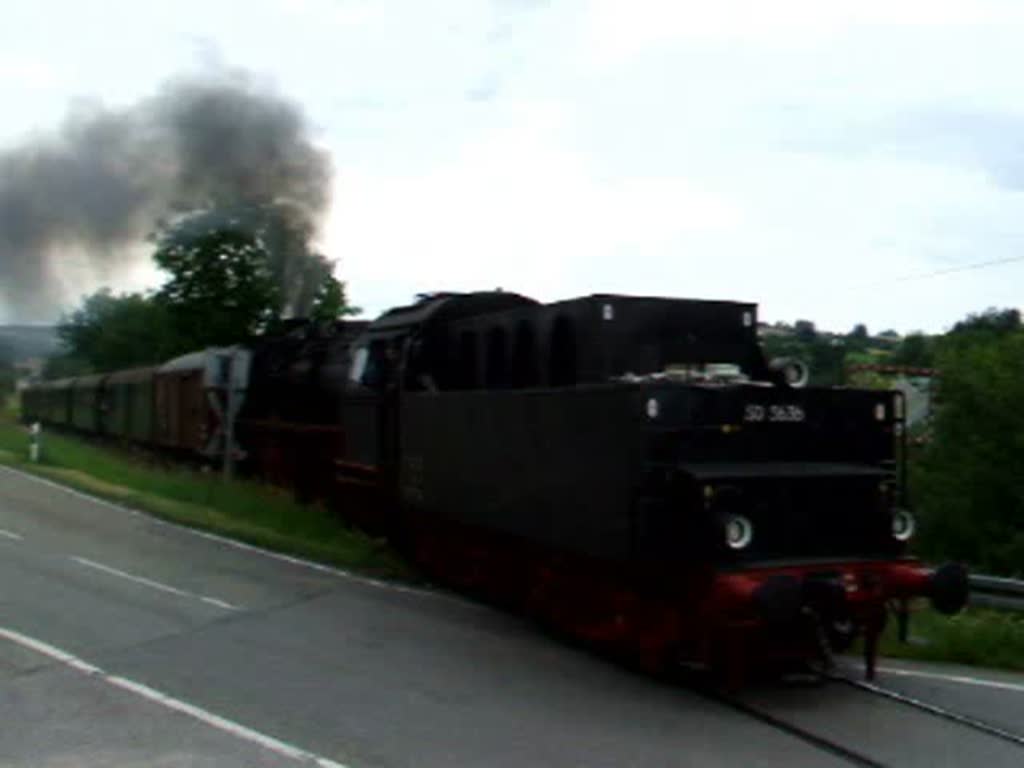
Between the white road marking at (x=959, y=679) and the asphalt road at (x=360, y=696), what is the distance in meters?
0.03

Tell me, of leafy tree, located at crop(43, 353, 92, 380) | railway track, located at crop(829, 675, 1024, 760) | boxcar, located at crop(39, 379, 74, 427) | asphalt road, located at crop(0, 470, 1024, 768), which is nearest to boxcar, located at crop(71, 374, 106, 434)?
boxcar, located at crop(39, 379, 74, 427)

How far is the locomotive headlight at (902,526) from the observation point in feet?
27.3

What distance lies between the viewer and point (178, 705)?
7.26 meters

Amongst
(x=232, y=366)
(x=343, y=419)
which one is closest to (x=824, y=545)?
(x=343, y=419)

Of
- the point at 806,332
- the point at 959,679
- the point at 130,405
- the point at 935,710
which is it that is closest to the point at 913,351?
the point at 806,332

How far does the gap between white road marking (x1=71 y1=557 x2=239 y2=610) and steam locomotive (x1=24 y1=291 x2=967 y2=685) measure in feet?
6.95

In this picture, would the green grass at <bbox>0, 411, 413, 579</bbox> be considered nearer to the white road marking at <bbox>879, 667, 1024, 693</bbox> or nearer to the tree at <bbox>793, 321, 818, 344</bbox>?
the tree at <bbox>793, 321, 818, 344</bbox>

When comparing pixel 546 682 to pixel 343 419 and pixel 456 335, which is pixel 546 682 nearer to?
pixel 456 335

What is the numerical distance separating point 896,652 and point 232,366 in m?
12.7

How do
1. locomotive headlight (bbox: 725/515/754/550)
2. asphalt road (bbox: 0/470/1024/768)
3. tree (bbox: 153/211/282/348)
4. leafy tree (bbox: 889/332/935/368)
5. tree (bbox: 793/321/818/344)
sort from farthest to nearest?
tree (bbox: 153/211/282/348) < leafy tree (bbox: 889/332/935/368) < tree (bbox: 793/321/818/344) < locomotive headlight (bbox: 725/515/754/550) < asphalt road (bbox: 0/470/1024/768)

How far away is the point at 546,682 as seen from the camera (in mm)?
8227

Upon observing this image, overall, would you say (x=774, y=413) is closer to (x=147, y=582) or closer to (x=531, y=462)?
(x=531, y=462)

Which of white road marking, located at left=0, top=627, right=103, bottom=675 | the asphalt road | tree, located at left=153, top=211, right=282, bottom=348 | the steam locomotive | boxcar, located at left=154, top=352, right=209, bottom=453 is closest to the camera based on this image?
the asphalt road

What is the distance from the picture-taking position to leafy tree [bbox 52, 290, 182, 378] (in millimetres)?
52844
